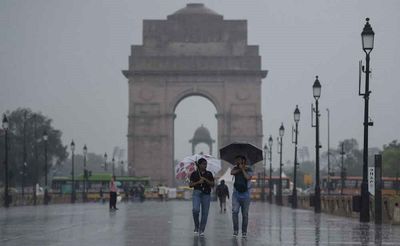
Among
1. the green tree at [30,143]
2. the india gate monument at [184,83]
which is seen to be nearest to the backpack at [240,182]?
the india gate monument at [184,83]

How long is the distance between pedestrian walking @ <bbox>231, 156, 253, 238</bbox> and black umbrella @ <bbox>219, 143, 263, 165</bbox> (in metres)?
2.28

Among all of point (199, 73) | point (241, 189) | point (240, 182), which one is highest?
point (199, 73)

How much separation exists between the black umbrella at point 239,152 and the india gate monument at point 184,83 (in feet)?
249

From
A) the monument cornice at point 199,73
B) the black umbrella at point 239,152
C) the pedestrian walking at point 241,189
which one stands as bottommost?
the pedestrian walking at point 241,189

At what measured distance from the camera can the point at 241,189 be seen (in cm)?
2195

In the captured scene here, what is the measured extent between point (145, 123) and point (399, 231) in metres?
77.7

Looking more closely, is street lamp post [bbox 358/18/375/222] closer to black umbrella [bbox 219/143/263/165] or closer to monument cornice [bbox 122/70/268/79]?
black umbrella [bbox 219/143/263/165]

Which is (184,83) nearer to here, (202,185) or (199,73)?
(199,73)

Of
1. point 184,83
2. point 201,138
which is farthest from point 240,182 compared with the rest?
point 201,138

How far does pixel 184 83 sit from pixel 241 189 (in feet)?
261

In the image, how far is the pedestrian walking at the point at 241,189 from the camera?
21828 millimetres

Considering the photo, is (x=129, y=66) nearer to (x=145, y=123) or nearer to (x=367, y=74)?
(x=145, y=123)

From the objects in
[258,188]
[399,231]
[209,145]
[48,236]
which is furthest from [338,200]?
[209,145]

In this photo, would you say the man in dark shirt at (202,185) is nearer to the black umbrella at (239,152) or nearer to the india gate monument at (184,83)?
the black umbrella at (239,152)
